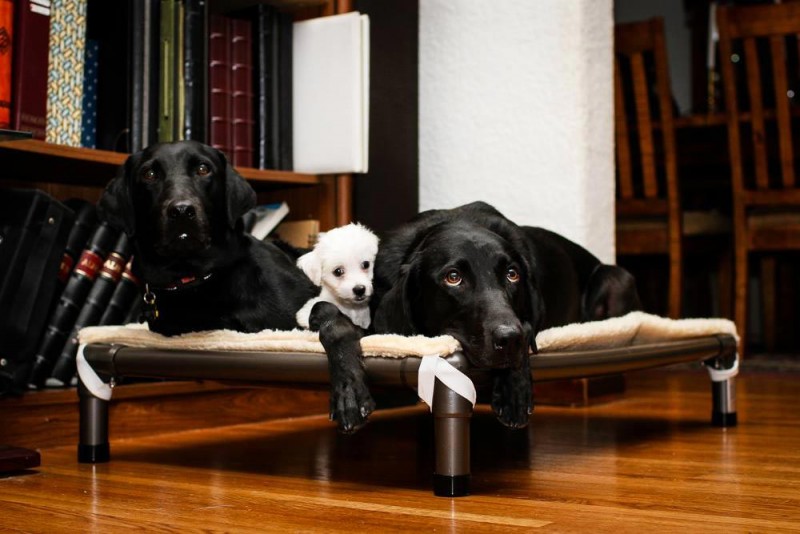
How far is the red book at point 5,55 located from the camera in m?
2.04

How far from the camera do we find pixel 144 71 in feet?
7.75

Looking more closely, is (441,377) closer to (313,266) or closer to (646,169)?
(313,266)

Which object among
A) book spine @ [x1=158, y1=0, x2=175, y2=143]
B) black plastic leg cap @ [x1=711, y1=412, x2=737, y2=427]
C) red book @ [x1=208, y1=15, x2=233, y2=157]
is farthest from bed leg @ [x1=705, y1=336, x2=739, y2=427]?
book spine @ [x1=158, y1=0, x2=175, y2=143]

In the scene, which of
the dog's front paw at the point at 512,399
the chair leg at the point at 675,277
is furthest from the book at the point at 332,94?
Answer: the chair leg at the point at 675,277

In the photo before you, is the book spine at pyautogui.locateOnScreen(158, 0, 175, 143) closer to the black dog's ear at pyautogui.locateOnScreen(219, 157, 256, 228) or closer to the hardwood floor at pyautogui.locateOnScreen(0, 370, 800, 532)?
the black dog's ear at pyautogui.locateOnScreen(219, 157, 256, 228)

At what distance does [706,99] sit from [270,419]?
4457 millimetres

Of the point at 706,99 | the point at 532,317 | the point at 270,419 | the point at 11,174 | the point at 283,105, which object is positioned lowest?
the point at 270,419

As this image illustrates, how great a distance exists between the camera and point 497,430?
2512 millimetres

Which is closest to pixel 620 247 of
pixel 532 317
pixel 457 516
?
pixel 532 317

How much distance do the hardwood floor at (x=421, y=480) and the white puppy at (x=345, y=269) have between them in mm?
297

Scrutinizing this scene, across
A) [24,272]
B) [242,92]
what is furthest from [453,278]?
[242,92]

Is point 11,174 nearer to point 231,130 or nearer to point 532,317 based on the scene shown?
point 231,130

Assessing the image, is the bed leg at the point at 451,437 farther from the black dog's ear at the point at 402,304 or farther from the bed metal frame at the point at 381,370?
the black dog's ear at the point at 402,304

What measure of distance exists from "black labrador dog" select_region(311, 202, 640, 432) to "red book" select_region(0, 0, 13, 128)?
76 cm
